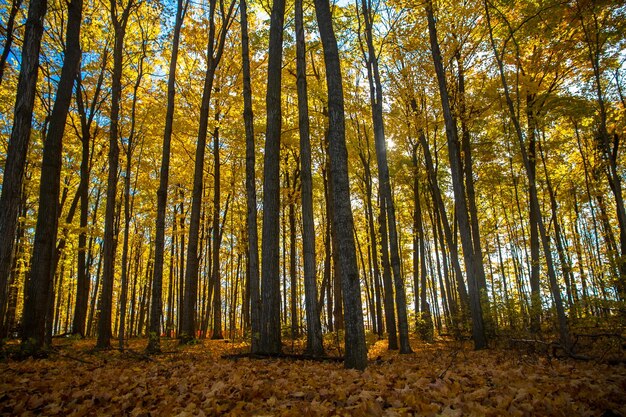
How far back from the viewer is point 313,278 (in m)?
7.43

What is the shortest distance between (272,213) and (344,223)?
2.77 m

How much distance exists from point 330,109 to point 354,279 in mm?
2588

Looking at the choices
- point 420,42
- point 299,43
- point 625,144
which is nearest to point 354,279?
point 299,43

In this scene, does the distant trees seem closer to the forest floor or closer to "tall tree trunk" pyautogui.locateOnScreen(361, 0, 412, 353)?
"tall tree trunk" pyautogui.locateOnScreen(361, 0, 412, 353)

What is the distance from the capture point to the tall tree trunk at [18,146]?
181 inches

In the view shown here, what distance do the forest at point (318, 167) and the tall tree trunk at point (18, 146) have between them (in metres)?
0.03

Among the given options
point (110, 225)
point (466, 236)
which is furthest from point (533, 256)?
point (110, 225)

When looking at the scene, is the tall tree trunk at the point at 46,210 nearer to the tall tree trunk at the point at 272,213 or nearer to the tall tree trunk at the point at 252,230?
the tall tree trunk at the point at 252,230

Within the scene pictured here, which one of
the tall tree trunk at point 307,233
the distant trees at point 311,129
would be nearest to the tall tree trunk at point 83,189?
the distant trees at point 311,129

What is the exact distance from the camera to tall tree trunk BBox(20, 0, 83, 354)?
20.2ft

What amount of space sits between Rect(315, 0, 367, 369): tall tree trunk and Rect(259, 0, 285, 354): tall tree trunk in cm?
248

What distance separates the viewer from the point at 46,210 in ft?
20.6

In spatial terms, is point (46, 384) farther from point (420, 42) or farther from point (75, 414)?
point (420, 42)

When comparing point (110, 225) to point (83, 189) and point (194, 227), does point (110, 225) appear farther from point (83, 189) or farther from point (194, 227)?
point (83, 189)
